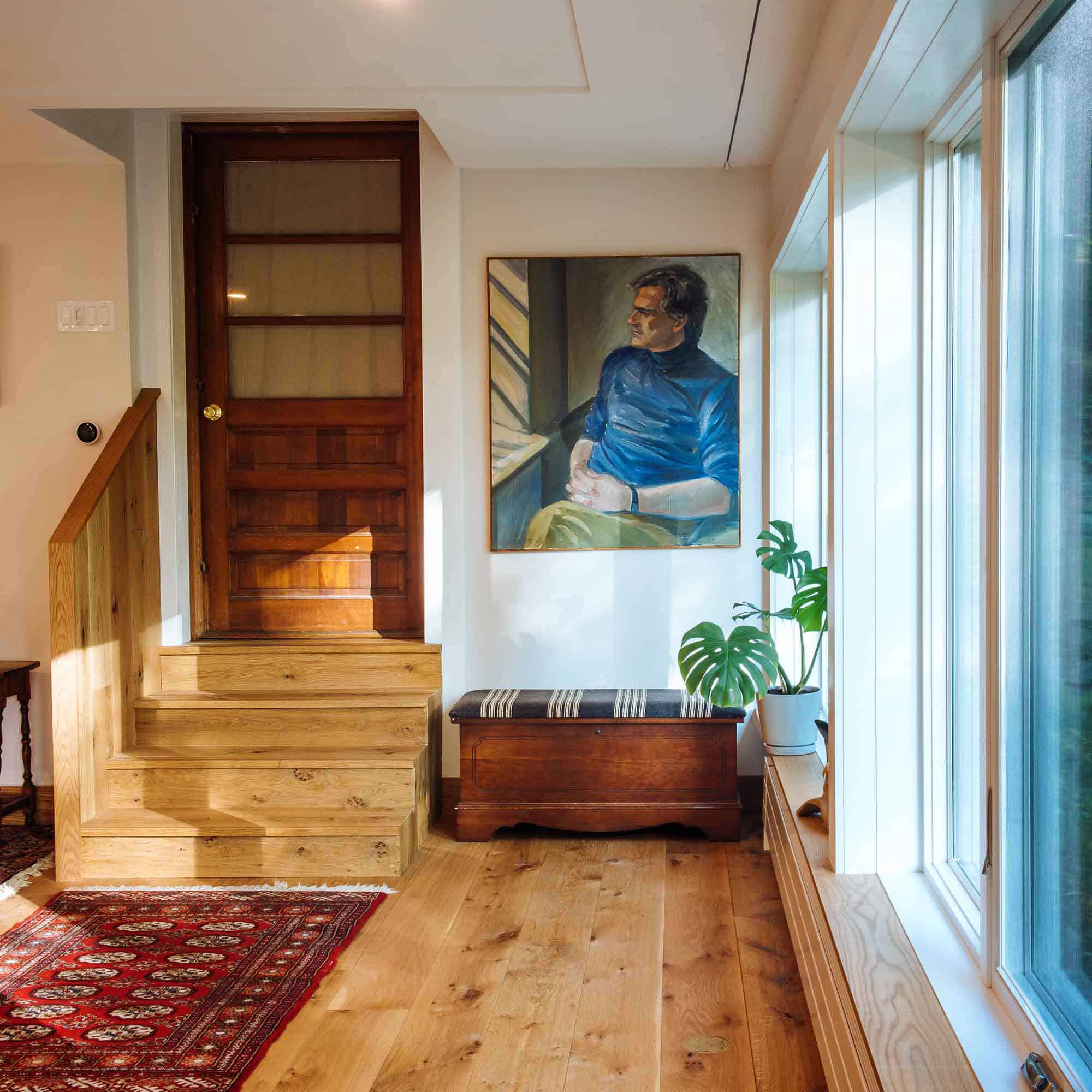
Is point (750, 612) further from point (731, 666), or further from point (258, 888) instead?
point (258, 888)

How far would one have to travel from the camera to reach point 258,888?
323cm

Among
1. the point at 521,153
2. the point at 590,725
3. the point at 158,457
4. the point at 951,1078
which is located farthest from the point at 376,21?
the point at 951,1078

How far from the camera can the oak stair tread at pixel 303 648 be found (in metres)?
3.96

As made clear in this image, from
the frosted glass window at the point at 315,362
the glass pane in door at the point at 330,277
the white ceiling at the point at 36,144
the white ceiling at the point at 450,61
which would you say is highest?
the white ceiling at the point at 36,144

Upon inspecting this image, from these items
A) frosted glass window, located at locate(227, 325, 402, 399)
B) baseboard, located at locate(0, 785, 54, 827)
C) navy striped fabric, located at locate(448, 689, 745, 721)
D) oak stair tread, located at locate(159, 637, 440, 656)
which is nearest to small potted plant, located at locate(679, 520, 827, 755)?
navy striped fabric, located at locate(448, 689, 745, 721)

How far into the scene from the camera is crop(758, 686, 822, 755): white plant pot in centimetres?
329

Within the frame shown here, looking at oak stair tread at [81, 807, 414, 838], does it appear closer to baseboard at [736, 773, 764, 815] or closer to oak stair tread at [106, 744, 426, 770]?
oak stair tread at [106, 744, 426, 770]

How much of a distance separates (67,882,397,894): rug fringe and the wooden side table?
633 millimetres

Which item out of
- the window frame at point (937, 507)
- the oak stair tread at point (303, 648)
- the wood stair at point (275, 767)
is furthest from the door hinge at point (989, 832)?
the oak stair tread at point (303, 648)

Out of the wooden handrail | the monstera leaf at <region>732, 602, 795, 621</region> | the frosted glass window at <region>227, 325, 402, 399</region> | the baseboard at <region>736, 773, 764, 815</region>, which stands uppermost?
the frosted glass window at <region>227, 325, 402, 399</region>

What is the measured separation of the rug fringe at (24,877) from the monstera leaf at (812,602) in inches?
101

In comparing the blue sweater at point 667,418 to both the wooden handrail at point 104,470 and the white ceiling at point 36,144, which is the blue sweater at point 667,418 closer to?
the wooden handrail at point 104,470

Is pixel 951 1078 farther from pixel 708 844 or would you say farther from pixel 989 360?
pixel 708 844

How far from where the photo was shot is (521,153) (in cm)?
378
